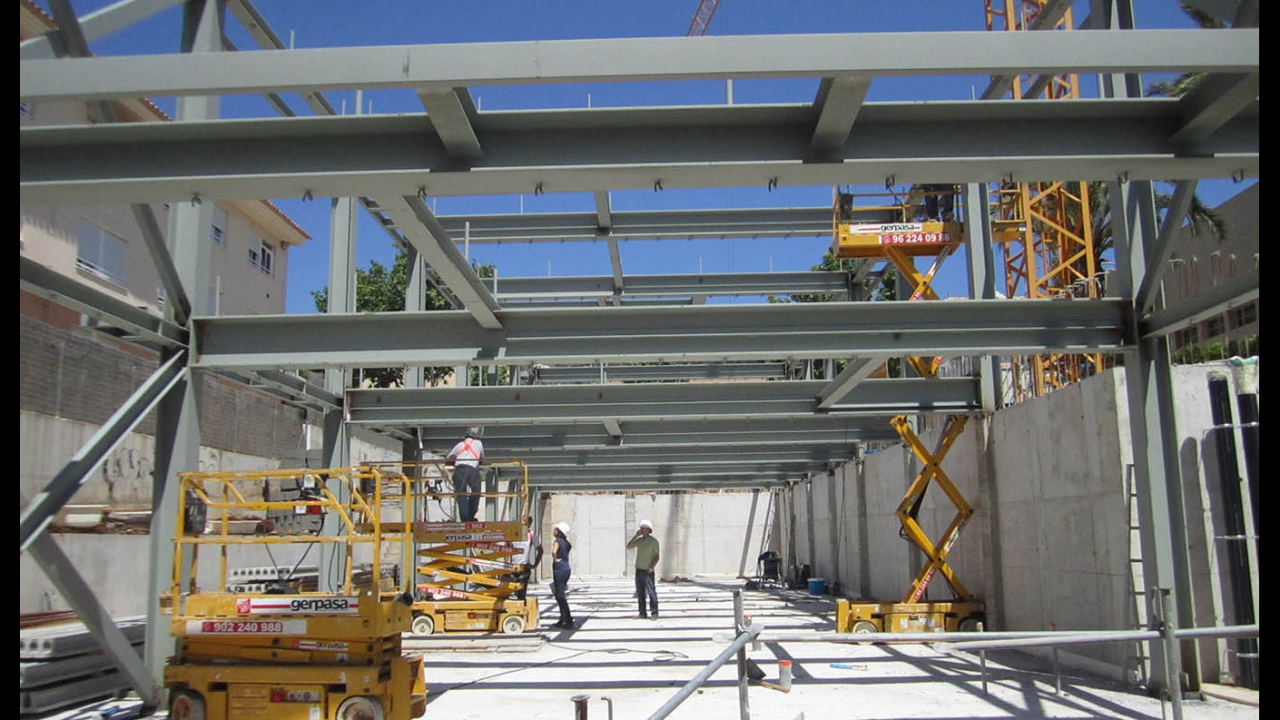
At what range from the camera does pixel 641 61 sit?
18.7 ft

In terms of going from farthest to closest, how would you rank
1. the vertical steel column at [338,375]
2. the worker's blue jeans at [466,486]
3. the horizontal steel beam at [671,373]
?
the horizontal steel beam at [671,373], the worker's blue jeans at [466,486], the vertical steel column at [338,375]

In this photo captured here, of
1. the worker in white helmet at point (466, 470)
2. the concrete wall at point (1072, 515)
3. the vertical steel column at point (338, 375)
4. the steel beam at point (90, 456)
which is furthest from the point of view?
the worker in white helmet at point (466, 470)

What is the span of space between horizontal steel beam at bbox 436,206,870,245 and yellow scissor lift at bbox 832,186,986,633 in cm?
215

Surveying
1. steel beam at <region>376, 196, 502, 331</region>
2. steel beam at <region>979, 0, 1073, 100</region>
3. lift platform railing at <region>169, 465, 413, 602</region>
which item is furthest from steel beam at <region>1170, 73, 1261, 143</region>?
lift platform railing at <region>169, 465, 413, 602</region>

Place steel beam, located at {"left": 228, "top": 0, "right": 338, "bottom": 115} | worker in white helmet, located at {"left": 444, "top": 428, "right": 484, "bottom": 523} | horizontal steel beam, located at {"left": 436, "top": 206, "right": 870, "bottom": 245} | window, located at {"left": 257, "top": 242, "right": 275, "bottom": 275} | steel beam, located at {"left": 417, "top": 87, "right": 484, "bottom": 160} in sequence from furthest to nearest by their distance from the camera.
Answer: window, located at {"left": 257, "top": 242, "right": 275, "bottom": 275}, horizontal steel beam, located at {"left": 436, "top": 206, "right": 870, "bottom": 245}, worker in white helmet, located at {"left": 444, "top": 428, "right": 484, "bottom": 523}, steel beam, located at {"left": 228, "top": 0, "right": 338, "bottom": 115}, steel beam, located at {"left": 417, "top": 87, "right": 484, "bottom": 160}

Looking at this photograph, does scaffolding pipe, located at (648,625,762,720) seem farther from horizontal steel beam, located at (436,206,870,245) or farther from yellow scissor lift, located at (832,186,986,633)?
horizontal steel beam, located at (436,206,870,245)

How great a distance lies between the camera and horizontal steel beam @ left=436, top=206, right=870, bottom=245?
A: 686 inches

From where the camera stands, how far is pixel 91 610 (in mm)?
9000

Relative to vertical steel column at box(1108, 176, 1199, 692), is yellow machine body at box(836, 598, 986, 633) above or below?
below

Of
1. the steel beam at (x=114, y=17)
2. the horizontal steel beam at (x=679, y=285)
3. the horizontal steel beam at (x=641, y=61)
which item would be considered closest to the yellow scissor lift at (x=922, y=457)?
the horizontal steel beam at (x=679, y=285)

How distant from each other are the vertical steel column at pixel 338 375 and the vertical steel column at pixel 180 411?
3377 mm

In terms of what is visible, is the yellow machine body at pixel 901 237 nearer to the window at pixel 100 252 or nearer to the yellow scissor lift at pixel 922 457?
the yellow scissor lift at pixel 922 457

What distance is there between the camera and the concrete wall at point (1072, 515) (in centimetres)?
1018
